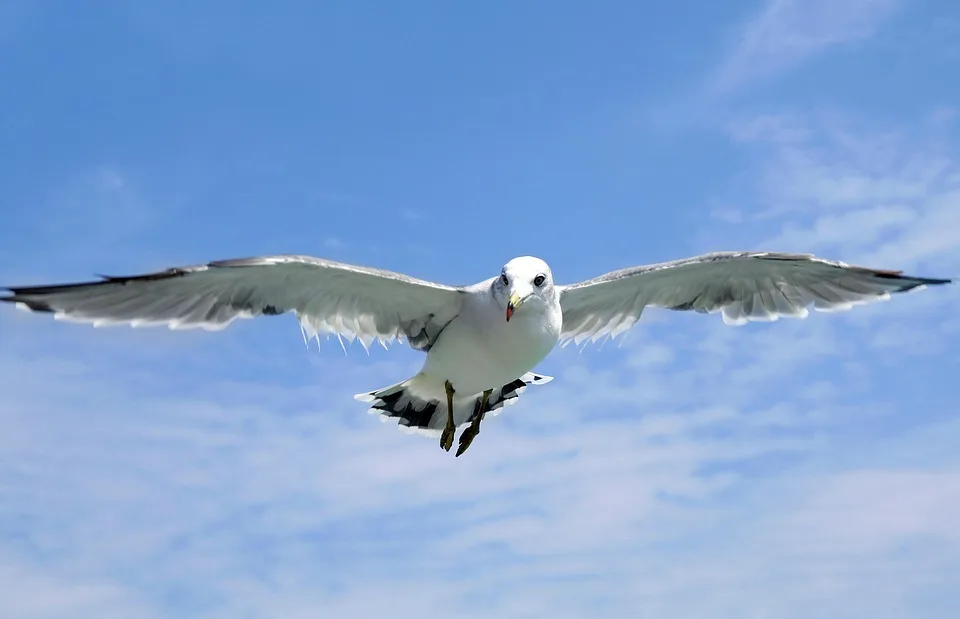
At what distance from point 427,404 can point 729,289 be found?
440 centimetres

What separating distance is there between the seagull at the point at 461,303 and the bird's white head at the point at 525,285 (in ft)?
0.06

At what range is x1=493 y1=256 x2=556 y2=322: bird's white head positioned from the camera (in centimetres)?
1075

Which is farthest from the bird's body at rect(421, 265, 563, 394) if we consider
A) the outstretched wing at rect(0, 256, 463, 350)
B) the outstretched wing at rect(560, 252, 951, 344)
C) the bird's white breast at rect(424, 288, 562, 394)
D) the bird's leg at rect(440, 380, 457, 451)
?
the outstretched wing at rect(560, 252, 951, 344)

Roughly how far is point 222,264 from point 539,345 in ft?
11.6

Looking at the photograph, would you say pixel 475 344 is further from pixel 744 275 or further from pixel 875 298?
pixel 875 298

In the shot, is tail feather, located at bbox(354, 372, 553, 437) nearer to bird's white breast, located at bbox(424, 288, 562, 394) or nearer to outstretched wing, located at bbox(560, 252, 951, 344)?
outstretched wing, located at bbox(560, 252, 951, 344)

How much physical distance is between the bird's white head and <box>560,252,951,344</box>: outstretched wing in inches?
56.7

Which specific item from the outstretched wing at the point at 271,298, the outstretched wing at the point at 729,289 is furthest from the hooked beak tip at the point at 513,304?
the outstretched wing at the point at 729,289

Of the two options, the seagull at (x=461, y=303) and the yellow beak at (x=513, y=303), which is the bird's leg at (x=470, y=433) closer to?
the seagull at (x=461, y=303)

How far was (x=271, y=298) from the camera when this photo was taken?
450 inches

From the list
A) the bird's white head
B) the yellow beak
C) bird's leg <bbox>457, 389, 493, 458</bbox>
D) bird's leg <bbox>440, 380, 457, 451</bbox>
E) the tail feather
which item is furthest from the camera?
the tail feather

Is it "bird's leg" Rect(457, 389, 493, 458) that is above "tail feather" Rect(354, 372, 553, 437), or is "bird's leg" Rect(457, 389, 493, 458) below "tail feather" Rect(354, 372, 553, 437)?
below

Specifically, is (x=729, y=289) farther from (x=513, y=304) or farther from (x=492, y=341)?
(x=513, y=304)

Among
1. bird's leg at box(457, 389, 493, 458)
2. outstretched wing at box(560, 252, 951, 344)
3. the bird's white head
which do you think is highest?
outstretched wing at box(560, 252, 951, 344)
